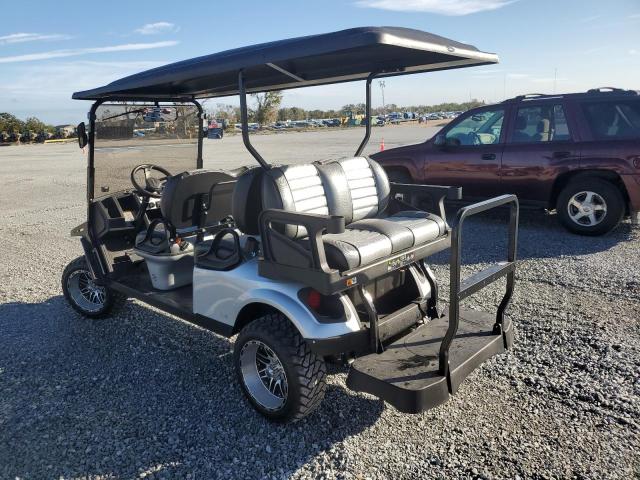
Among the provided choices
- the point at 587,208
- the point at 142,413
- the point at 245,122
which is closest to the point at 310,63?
the point at 245,122

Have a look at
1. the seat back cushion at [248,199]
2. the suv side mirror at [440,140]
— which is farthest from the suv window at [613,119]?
the seat back cushion at [248,199]

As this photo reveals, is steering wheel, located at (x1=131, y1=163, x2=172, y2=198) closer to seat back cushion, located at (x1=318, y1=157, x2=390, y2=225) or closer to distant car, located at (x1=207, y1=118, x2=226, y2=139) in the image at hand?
distant car, located at (x1=207, y1=118, x2=226, y2=139)

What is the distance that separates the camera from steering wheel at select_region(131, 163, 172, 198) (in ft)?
15.0

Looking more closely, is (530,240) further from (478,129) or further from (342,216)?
(342,216)

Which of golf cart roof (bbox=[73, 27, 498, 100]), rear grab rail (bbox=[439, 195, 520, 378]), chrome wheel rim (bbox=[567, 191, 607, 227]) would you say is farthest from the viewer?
chrome wheel rim (bbox=[567, 191, 607, 227])

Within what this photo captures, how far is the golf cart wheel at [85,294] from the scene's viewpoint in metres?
4.53

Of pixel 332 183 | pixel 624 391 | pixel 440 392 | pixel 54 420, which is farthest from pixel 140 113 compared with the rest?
pixel 624 391

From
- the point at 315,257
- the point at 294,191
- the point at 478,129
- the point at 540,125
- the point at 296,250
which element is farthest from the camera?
the point at 478,129

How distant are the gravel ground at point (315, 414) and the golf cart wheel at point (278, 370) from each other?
13cm

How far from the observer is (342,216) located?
128 inches

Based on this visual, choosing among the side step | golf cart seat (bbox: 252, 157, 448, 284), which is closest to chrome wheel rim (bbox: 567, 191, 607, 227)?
golf cart seat (bbox: 252, 157, 448, 284)

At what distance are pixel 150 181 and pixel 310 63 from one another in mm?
2012

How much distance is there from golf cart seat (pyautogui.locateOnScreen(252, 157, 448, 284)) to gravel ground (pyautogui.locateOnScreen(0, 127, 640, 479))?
95cm

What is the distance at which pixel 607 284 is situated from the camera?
16.4ft
